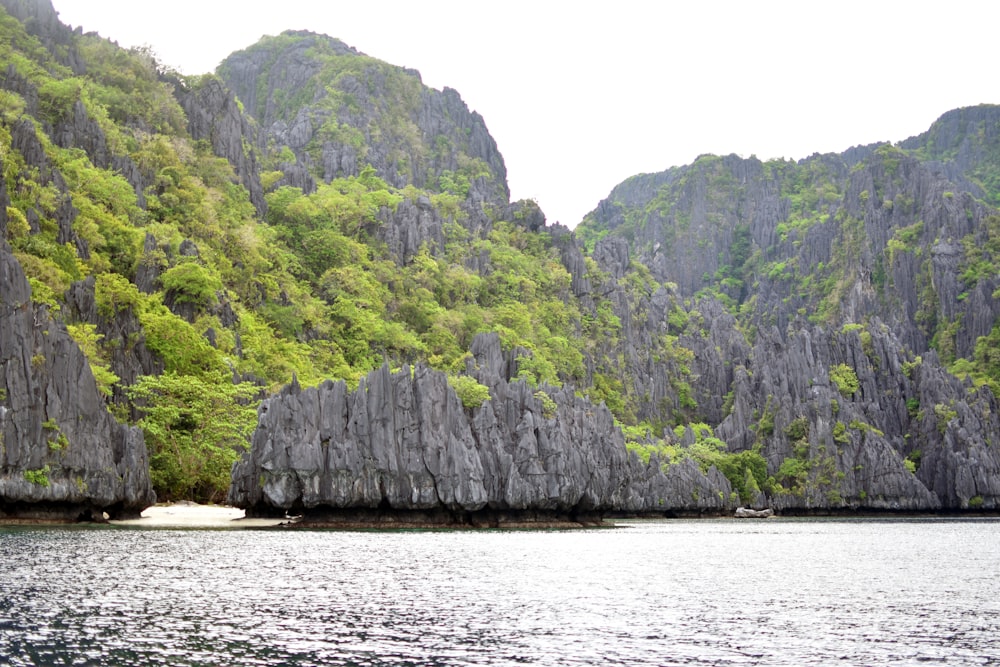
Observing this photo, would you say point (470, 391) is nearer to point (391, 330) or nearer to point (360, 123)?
point (391, 330)

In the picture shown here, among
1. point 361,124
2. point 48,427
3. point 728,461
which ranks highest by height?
point 361,124

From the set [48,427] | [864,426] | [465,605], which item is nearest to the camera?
[465,605]

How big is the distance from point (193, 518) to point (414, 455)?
47.9 feet

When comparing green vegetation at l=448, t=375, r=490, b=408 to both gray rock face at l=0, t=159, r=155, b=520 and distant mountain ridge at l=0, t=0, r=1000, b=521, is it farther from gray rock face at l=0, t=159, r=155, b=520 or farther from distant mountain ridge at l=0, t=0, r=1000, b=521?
gray rock face at l=0, t=159, r=155, b=520

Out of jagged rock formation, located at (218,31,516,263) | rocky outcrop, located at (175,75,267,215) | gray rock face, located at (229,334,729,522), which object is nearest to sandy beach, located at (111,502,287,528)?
gray rock face, located at (229,334,729,522)

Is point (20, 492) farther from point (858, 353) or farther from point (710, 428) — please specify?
point (858, 353)

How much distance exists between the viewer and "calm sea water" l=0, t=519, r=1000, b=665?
2208 centimetres

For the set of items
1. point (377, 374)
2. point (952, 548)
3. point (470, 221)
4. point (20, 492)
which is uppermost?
point (470, 221)

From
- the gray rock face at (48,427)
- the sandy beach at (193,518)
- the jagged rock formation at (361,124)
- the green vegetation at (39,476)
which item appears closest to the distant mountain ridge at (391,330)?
the green vegetation at (39,476)

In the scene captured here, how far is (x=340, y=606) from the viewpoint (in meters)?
28.6

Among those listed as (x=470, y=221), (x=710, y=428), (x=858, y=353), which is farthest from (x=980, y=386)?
(x=470, y=221)

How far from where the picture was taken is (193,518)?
65062 mm

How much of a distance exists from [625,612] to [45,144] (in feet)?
236

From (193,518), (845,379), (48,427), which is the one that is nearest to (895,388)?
(845,379)
